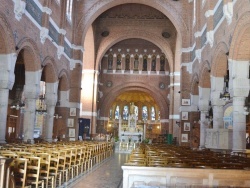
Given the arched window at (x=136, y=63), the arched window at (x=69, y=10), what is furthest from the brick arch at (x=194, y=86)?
the arched window at (x=136, y=63)

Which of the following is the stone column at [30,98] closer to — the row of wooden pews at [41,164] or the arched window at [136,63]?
the row of wooden pews at [41,164]

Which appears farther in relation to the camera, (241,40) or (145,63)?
(145,63)

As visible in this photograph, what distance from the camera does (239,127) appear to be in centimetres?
1469

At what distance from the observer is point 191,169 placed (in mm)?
6605

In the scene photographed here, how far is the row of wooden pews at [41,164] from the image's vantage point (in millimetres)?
7121

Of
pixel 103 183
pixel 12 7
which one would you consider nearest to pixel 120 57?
pixel 12 7

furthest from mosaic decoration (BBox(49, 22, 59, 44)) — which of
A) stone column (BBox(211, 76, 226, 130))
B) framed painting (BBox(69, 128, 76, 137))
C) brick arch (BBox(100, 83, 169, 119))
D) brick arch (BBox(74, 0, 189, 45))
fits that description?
brick arch (BBox(100, 83, 169, 119))

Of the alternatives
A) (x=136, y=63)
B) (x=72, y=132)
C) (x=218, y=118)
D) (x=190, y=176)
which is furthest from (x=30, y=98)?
(x=136, y=63)

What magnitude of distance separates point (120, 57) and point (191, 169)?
38686 millimetres

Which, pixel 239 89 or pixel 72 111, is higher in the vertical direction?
pixel 239 89

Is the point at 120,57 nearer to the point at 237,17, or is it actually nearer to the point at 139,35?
the point at 139,35

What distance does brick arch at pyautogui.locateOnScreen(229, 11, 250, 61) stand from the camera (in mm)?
13070

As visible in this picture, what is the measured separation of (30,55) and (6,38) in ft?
13.1

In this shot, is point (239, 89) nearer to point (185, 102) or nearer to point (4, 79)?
point (4, 79)
